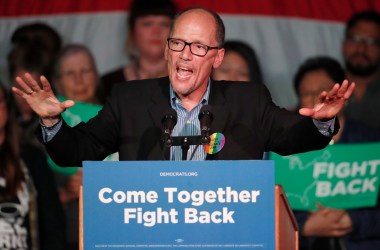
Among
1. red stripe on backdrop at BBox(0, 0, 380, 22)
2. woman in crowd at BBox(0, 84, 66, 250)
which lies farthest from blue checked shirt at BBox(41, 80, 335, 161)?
red stripe on backdrop at BBox(0, 0, 380, 22)

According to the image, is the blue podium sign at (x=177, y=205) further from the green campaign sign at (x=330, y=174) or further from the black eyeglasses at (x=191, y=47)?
the green campaign sign at (x=330, y=174)

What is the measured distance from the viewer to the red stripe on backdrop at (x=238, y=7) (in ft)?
23.8

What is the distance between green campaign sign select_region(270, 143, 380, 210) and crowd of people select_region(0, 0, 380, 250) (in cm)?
9

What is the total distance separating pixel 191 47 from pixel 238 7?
10.6ft

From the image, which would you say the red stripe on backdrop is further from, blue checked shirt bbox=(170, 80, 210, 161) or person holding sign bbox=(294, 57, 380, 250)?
blue checked shirt bbox=(170, 80, 210, 161)

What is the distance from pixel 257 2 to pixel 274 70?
1.63 ft

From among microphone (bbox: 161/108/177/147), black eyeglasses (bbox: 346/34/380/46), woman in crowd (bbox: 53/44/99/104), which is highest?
black eyeglasses (bbox: 346/34/380/46)

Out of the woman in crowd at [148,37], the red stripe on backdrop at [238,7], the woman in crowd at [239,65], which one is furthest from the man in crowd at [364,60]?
the woman in crowd at [148,37]

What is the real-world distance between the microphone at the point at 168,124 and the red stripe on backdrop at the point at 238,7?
11.2 feet

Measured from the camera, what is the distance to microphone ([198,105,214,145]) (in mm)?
3768

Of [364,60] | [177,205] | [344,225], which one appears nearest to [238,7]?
[364,60]

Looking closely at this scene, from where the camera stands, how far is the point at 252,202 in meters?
3.59

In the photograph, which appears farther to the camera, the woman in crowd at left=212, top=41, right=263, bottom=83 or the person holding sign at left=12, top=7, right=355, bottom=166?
the woman in crowd at left=212, top=41, right=263, bottom=83

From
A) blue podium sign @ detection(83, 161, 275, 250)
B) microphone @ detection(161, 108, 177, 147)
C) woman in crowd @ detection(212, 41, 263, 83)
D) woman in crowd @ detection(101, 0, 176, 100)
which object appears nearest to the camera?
blue podium sign @ detection(83, 161, 275, 250)
